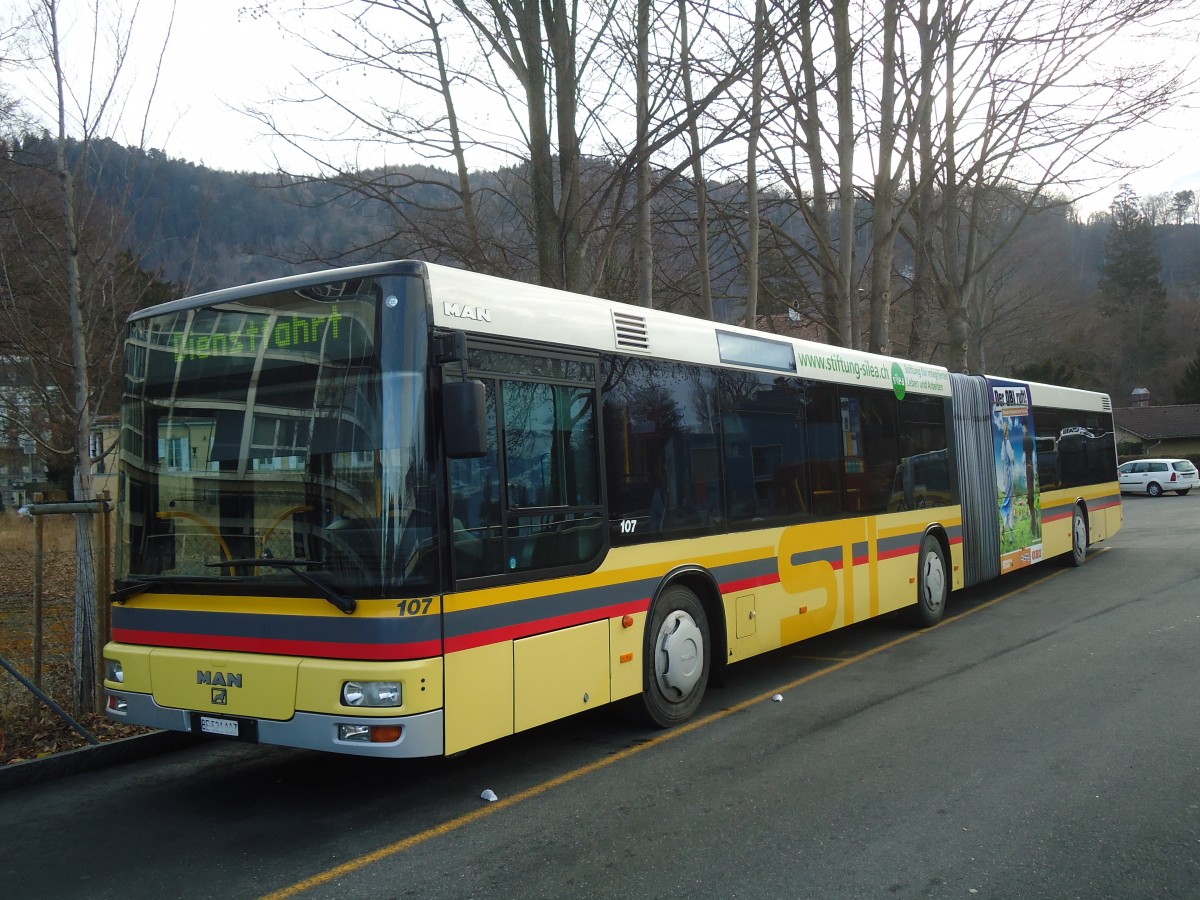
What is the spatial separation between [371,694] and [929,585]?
8154 mm

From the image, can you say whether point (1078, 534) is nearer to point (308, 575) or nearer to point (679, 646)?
point (679, 646)

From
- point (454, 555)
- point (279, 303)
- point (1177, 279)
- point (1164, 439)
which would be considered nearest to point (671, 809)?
point (454, 555)

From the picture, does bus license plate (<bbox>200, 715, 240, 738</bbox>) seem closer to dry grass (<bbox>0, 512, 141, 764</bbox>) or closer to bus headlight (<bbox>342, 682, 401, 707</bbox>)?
bus headlight (<bbox>342, 682, 401, 707</bbox>)

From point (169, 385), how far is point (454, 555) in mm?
2120

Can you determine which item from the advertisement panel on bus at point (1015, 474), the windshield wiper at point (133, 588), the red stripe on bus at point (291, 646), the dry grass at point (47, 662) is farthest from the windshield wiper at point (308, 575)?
the advertisement panel on bus at point (1015, 474)

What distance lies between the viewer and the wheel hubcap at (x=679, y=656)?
710 centimetres

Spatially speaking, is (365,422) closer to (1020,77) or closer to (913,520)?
(913,520)

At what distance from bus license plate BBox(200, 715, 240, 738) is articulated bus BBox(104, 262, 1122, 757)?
0.6 inches

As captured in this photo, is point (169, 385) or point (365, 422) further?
point (169, 385)

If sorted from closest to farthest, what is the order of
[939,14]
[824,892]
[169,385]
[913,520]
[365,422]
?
[824,892] < [365,422] < [169,385] < [913,520] < [939,14]

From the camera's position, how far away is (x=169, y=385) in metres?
5.97

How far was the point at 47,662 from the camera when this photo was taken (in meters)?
7.71

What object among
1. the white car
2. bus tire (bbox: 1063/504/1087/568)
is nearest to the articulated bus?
bus tire (bbox: 1063/504/1087/568)

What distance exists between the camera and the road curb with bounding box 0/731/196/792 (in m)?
6.27
